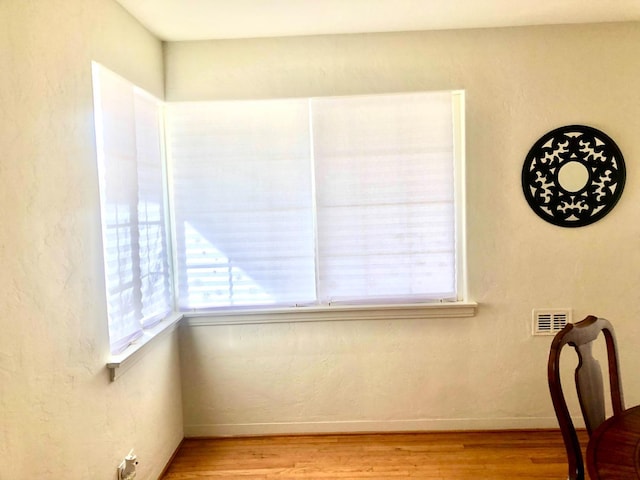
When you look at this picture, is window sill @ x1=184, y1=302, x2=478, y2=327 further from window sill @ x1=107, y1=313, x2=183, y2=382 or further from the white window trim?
window sill @ x1=107, y1=313, x2=183, y2=382

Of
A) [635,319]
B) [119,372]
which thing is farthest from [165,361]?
[635,319]

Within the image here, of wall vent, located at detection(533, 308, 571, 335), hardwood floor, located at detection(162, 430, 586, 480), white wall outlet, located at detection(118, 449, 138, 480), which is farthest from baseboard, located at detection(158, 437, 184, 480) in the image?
wall vent, located at detection(533, 308, 571, 335)

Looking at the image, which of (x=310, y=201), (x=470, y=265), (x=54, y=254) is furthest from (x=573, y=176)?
Answer: (x=54, y=254)

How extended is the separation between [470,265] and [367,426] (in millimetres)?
1149

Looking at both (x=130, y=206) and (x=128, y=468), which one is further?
(x=130, y=206)

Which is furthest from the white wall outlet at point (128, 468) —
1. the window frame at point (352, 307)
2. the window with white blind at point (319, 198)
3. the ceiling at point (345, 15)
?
the ceiling at point (345, 15)

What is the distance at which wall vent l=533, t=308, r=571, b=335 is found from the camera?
2561 millimetres

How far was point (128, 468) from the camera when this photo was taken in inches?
75.8

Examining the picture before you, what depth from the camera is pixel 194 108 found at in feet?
8.37

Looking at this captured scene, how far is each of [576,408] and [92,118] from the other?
3.00 metres

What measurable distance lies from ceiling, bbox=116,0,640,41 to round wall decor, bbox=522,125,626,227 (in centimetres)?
60

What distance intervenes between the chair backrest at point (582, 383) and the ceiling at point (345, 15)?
5.25 ft

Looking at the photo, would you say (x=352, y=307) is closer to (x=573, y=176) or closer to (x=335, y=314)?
(x=335, y=314)

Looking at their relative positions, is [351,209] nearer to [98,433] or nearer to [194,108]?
[194,108]
